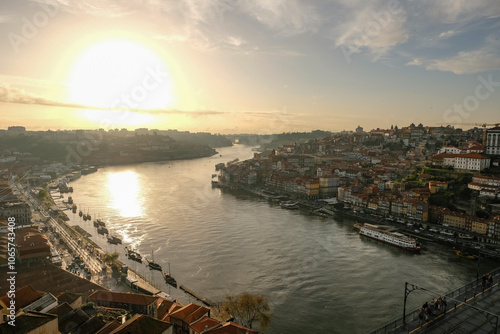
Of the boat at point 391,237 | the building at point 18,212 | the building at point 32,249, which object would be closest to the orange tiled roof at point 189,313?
the building at point 32,249

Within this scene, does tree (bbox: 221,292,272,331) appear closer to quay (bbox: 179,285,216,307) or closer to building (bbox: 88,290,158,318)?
quay (bbox: 179,285,216,307)

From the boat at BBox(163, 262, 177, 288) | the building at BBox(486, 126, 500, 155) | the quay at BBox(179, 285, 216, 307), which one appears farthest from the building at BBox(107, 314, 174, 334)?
the building at BBox(486, 126, 500, 155)

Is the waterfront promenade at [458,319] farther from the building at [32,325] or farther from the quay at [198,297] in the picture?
the quay at [198,297]

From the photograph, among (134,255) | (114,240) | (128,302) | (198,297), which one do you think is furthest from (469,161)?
(128,302)

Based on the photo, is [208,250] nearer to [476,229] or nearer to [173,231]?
[173,231]

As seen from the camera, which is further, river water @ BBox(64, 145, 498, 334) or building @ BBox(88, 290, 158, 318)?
river water @ BBox(64, 145, 498, 334)

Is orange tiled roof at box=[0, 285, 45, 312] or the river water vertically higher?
orange tiled roof at box=[0, 285, 45, 312]
